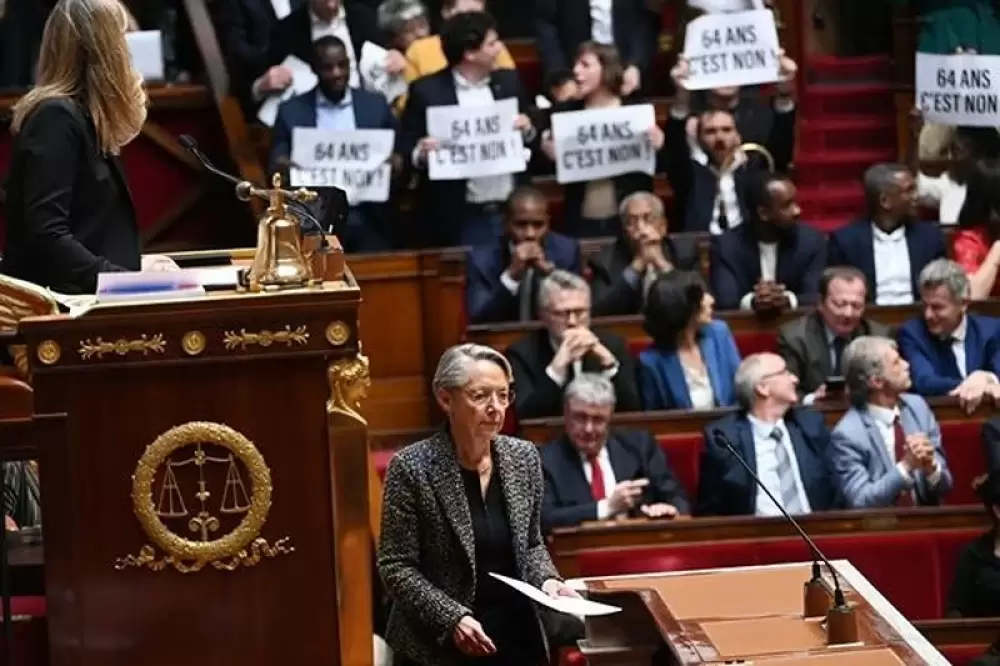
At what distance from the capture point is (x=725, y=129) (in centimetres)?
764

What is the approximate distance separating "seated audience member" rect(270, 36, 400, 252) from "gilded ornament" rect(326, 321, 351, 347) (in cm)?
428

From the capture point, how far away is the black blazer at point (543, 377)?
21.3ft

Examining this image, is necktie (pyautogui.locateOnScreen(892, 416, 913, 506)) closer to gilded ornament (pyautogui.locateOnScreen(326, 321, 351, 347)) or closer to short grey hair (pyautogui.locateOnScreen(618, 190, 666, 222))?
short grey hair (pyautogui.locateOnScreen(618, 190, 666, 222))

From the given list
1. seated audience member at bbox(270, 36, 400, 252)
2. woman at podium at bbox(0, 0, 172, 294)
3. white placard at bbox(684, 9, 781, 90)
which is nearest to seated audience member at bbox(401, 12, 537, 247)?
seated audience member at bbox(270, 36, 400, 252)

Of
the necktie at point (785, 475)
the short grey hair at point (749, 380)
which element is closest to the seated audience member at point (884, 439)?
the necktie at point (785, 475)

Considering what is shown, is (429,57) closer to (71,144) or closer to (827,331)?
(827,331)

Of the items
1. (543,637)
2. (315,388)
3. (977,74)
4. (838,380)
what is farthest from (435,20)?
(315,388)

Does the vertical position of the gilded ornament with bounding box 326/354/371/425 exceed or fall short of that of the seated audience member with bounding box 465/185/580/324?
it falls short

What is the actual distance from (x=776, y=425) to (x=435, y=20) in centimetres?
346

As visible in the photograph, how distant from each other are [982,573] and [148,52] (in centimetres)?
384

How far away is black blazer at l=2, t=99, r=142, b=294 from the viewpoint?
3398 millimetres

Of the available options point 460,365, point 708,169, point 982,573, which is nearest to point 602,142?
point 708,169

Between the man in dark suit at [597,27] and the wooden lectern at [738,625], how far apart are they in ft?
15.0

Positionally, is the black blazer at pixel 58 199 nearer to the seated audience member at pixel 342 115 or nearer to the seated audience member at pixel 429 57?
the seated audience member at pixel 342 115
